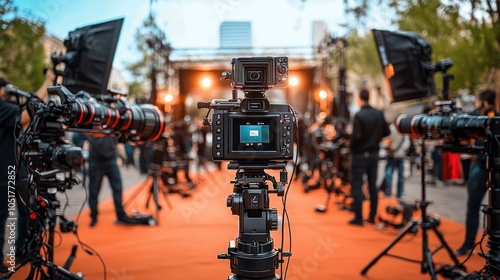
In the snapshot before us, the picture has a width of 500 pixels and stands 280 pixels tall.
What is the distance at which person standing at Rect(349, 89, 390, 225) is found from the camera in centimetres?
522

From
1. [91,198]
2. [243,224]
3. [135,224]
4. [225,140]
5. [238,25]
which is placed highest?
[238,25]

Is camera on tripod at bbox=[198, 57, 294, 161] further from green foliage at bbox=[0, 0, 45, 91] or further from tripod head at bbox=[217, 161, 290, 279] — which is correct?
green foliage at bbox=[0, 0, 45, 91]

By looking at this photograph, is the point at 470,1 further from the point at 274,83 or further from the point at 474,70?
the point at 274,83

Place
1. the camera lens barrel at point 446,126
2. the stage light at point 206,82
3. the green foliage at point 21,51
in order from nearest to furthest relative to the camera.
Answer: the camera lens barrel at point 446,126
the green foliage at point 21,51
the stage light at point 206,82

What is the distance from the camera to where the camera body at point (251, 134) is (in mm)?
2078

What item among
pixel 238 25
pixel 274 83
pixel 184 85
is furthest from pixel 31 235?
pixel 184 85

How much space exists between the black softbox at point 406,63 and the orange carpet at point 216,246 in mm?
1487

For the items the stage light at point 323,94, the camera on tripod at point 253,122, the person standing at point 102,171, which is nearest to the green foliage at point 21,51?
the person standing at point 102,171

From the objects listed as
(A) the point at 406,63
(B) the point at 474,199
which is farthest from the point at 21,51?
(B) the point at 474,199

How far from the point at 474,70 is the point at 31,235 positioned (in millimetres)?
6473

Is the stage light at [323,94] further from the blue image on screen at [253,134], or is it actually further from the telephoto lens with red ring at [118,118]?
the blue image on screen at [253,134]

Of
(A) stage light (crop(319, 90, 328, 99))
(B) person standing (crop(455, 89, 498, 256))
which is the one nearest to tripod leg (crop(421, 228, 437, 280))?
(B) person standing (crop(455, 89, 498, 256))

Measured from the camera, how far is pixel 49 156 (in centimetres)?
267

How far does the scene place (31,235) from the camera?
266 cm
